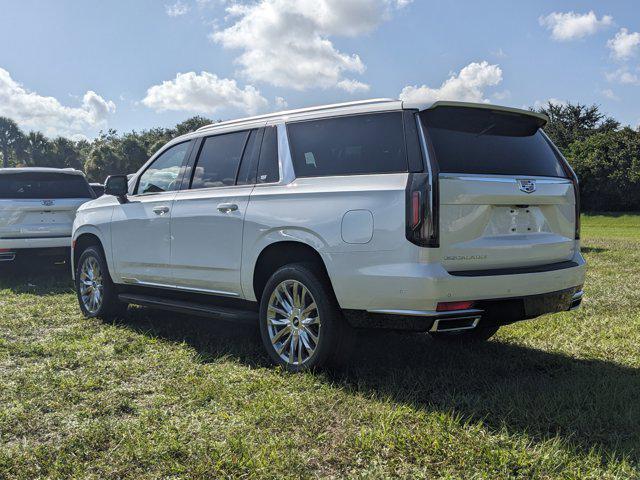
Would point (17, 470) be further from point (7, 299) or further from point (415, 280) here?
point (7, 299)

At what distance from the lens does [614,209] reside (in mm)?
36750

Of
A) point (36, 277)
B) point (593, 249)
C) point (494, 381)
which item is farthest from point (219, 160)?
point (593, 249)

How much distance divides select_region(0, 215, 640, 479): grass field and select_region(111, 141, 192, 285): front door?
0.61 m

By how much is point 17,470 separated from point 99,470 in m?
0.40

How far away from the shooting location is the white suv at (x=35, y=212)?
29.8 ft

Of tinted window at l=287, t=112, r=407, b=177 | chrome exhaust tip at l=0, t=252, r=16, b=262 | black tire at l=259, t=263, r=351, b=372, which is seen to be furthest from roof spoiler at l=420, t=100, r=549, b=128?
chrome exhaust tip at l=0, t=252, r=16, b=262

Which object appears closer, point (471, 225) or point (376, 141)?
point (471, 225)

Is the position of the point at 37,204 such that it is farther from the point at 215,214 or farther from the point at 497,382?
the point at 497,382

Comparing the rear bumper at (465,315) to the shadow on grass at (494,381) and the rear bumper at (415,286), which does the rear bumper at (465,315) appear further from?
the shadow on grass at (494,381)

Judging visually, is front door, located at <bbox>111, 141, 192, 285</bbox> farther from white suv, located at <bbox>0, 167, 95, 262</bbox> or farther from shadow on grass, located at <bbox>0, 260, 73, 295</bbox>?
white suv, located at <bbox>0, 167, 95, 262</bbox>

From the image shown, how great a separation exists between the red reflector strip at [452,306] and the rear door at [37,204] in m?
7.14

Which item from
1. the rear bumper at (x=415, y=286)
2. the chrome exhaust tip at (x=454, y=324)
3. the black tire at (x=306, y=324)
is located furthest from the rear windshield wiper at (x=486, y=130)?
the black tire at (x=306, y=324)

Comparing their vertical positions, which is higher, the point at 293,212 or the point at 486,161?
the point at 486,161

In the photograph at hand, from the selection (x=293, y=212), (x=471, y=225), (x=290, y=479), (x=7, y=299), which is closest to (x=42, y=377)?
(x=293, y=212)
